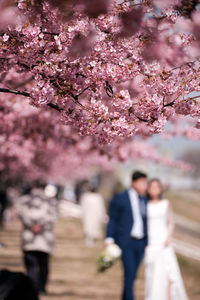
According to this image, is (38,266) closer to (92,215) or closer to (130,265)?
(130,265)

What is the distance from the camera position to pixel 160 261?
315 inches

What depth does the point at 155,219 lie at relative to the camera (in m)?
8.20

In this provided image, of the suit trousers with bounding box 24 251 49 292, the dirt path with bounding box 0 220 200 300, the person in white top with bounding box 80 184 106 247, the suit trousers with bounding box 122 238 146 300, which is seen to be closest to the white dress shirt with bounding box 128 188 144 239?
the suit trousers with bounding box 122 238 146 300

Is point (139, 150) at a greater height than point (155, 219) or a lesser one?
greater

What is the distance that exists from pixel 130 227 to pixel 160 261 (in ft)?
3.40

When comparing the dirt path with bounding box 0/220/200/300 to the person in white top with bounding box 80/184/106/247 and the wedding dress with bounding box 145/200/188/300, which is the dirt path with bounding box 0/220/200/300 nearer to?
the person in white top with bounding box 80/184/106/247

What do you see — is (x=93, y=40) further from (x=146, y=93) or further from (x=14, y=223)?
(x=14, y=223)

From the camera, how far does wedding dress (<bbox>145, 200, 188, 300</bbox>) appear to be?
7.86 meters

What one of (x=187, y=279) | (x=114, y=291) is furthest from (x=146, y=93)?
(x=187, y=279)

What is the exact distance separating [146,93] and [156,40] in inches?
16.0

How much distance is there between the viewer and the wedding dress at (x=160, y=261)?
7.86 meters

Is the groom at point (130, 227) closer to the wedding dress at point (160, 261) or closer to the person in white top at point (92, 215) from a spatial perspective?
the wedding dress at point (160, 261)

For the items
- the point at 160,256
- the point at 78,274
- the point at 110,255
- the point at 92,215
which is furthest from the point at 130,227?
the point at 92,215

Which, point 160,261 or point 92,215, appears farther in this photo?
point 92,215
